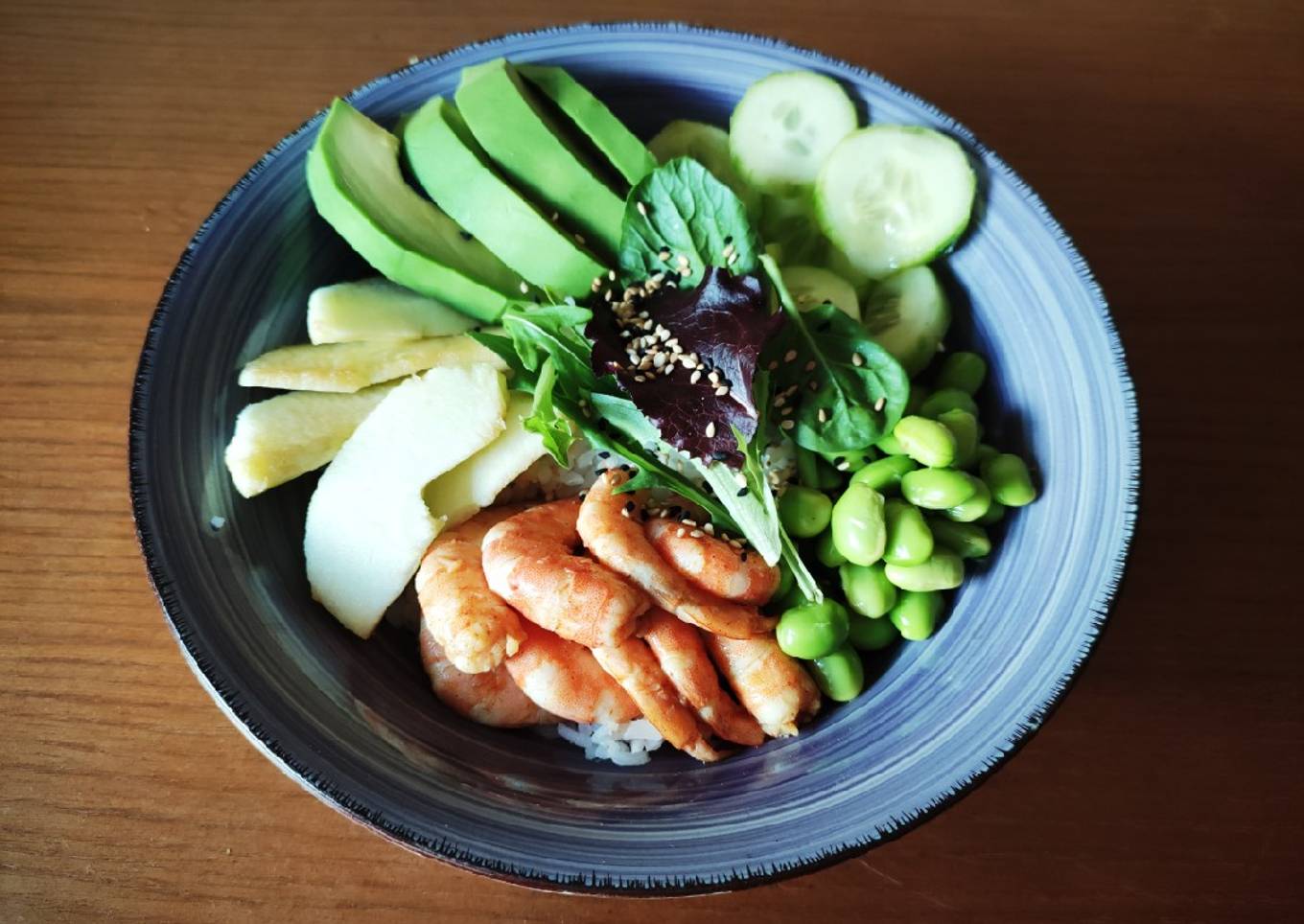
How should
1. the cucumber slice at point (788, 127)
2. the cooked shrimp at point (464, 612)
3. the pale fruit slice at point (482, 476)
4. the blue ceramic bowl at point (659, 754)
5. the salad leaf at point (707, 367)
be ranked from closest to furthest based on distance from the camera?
1. the blue ceramic bowl at point (659, 754)
2. the cooked shrimp at point (464, 612)
3. the salad leaf at point (707, 367)
4. the pale fruit slice at point (482, 476)
5. the cucumber slice at point (788, 127)

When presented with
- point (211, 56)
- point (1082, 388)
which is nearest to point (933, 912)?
point (1082, 388)

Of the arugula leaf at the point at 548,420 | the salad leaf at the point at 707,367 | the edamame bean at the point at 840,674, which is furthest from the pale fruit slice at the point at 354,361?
the edamame bean at the point at 840,674

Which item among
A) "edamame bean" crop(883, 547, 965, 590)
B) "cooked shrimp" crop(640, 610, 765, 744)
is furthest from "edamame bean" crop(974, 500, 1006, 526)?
"cooked shrimp" crop(640, 610, 765, 744)

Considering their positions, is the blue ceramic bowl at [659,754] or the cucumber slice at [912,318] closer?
the blue ceramic bowl at [659,754]

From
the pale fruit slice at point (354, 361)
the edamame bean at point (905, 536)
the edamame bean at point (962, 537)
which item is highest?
the pale fruit slice at point (354, 361)

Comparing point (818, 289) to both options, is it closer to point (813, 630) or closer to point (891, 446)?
point (891, 446)

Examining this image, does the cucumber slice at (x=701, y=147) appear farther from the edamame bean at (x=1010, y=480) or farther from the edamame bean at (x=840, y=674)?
the edamame bean at (x=840, y=674)
